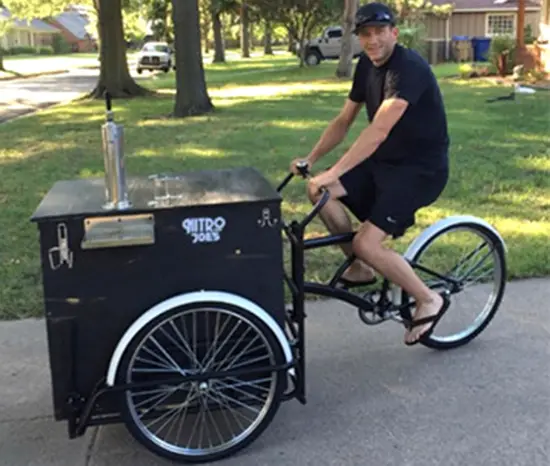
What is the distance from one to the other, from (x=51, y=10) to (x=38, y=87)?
10.4 m

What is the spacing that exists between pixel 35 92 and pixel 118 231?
25.2m

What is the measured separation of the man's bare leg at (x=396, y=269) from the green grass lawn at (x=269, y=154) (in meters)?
1.49

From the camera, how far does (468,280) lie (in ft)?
14.0

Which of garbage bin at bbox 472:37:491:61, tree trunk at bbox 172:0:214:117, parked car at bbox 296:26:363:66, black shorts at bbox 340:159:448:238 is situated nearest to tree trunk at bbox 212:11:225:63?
parked car at bbox 296:26:363:66

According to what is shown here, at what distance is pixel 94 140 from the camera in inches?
487

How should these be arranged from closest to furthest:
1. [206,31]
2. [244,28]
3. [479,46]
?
[479,46] → [244,28] → [206,31]

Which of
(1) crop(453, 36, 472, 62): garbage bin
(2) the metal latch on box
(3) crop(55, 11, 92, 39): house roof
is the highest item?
(3) crop(55, 11, 92, 39): house roof

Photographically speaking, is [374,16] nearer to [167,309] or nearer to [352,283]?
[352,283]

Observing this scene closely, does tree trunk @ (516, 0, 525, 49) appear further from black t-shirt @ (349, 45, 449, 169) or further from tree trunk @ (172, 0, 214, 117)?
black t-shirt @ (349, 45, 449, 169)

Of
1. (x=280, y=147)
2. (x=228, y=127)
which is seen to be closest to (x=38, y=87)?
(x=228, y=127)

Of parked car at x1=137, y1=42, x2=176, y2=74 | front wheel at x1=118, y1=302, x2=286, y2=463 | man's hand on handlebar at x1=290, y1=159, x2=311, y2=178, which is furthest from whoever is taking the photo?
parked car at x1=137, y1=42, x2=176, y2=74

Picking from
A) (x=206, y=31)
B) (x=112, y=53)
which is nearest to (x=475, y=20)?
(x=112, y=53)

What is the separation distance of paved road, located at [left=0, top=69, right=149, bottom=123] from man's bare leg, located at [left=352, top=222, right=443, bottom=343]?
15.1m

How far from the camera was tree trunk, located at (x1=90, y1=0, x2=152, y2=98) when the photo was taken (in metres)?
21.2
